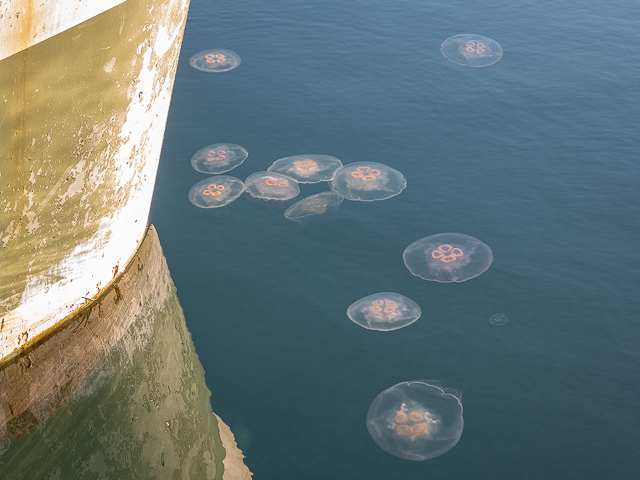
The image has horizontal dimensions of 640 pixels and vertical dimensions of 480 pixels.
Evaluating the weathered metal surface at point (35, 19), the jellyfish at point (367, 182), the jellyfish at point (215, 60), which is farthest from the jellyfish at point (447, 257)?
the jellyfish at point (215, 60)

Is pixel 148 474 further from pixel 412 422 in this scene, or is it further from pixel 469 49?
pixel 469 49

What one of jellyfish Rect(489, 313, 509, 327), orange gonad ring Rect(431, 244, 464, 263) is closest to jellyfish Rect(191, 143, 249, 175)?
orange gonad ring Rect(431, 244, 464, 263)

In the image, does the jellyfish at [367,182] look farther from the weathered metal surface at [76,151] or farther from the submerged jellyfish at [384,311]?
the weathered metal surface at [76,151]

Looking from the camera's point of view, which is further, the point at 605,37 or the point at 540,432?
the point at 605,37

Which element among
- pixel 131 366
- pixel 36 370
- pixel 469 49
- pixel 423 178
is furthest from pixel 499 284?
pixel 469 49

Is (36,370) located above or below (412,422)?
above
